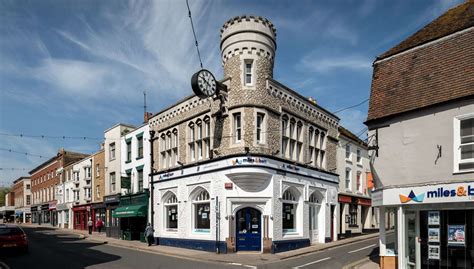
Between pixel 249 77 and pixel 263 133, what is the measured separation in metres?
3.20

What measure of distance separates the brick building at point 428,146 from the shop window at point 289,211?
862cm

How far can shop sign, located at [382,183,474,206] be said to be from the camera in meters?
11.2

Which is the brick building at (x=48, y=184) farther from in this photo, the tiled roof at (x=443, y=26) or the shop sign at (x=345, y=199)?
the tiled roof at (x=443, y=26)

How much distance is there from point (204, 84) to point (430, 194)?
40.8 ft

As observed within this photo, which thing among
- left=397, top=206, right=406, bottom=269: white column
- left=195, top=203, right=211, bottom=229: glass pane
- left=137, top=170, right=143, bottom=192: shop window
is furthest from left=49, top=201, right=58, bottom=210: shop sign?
left=397, top=206, right=406, bottom=269: white column

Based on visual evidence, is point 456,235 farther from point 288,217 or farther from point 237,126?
point 237,126

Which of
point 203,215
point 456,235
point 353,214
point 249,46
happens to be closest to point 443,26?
point 456,235

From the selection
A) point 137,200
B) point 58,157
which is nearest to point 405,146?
point 137,200

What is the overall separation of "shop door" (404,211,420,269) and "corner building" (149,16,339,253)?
28.8 feet

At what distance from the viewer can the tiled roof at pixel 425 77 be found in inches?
479

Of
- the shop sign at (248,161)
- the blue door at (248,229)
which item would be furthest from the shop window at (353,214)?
the shop sign at (248,161)

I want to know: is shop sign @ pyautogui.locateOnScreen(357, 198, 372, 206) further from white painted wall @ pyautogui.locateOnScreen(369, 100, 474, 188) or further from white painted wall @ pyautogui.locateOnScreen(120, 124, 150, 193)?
white painted wall @ pyautogui.locateOnScreen(369, 100, 474, 188)

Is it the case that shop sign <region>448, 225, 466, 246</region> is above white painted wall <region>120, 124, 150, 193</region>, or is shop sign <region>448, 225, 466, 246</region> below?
below

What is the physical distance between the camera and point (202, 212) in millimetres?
22906
